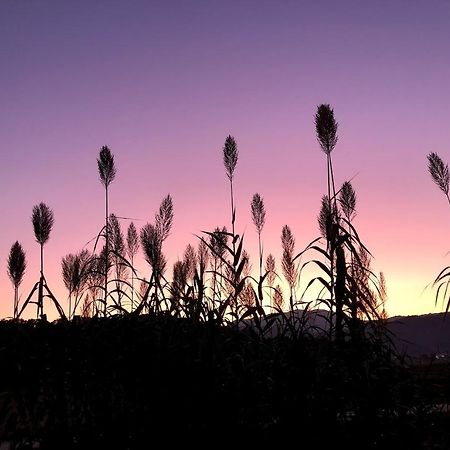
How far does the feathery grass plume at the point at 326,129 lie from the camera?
18.2 ft

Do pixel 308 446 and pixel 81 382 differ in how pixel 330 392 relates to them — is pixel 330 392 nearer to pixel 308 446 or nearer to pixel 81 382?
pixel 308 446

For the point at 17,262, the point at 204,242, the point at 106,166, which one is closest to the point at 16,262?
the point at 17,262

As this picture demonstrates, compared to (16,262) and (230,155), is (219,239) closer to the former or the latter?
(230,155)

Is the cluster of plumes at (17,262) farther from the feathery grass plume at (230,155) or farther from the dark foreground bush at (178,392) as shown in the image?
the dark foreground bush at (178,392)

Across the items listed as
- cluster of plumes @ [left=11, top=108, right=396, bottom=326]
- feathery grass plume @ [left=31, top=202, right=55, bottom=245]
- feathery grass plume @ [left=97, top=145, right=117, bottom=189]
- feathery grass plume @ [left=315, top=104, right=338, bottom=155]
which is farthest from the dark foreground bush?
feathery grass plume @ [left=31, top=202, right=55, bottom=245]

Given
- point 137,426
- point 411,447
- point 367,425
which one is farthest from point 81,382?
point 411,447

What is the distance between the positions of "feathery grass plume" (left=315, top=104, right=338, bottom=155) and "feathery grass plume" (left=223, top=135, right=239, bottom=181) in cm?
273

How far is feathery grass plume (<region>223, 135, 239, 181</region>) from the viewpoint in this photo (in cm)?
864

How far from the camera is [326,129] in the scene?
18.2ft

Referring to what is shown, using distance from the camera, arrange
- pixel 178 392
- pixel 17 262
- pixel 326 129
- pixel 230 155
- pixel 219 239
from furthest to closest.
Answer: pixel 17 262 < pixel 230 155 < pixel 326 129 < pixel 219 239 < pixel 178 392

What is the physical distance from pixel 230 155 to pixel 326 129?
3883mm

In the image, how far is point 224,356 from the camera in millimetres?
2055

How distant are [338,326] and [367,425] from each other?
0.50 metres

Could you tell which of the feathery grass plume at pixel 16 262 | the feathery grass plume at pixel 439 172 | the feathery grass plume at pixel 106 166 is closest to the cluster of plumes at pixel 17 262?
the feathery grass plume at pixel 16 262
